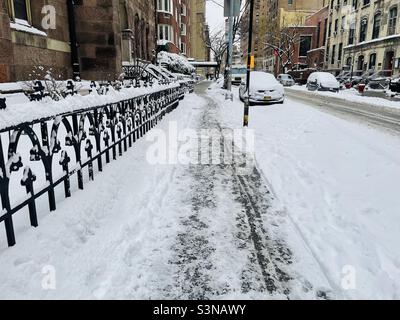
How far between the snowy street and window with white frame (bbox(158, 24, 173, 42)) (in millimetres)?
31687

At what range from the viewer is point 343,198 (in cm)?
456

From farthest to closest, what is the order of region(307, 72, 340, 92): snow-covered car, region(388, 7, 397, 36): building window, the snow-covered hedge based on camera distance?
1. region(388, 7, 397, 36): building window
2. region(307, 72, 340, 92): snow-covered car
3. the snow-covered hedge

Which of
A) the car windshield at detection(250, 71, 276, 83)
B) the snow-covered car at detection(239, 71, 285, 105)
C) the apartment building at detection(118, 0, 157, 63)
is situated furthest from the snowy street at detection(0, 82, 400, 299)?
the car windshield at detection(250, 71, 276, 83)

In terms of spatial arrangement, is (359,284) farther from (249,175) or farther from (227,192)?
(249,175)

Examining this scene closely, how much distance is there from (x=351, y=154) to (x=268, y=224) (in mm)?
3962

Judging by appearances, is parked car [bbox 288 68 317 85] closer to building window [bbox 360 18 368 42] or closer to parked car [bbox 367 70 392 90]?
building window [bbox 360 18 368 42]

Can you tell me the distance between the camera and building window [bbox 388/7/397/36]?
1279 inches

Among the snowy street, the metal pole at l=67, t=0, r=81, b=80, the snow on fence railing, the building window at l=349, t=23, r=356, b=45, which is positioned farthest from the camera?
the building window at l=349, t=23, r=356, b=45

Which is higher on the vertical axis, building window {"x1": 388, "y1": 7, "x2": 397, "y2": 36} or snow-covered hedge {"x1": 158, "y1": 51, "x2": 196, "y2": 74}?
building window {"x1": 388, "y1": 7, "x2": 397, "y2": 36}

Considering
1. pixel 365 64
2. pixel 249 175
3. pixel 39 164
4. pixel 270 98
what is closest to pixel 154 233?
pixel 249 175

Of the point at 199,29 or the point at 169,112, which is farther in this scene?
the point at 199,29

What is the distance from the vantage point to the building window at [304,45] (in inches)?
2373

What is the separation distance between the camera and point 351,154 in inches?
269

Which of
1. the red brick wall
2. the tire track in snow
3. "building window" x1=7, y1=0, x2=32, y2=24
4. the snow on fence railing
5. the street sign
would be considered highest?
the street sign
